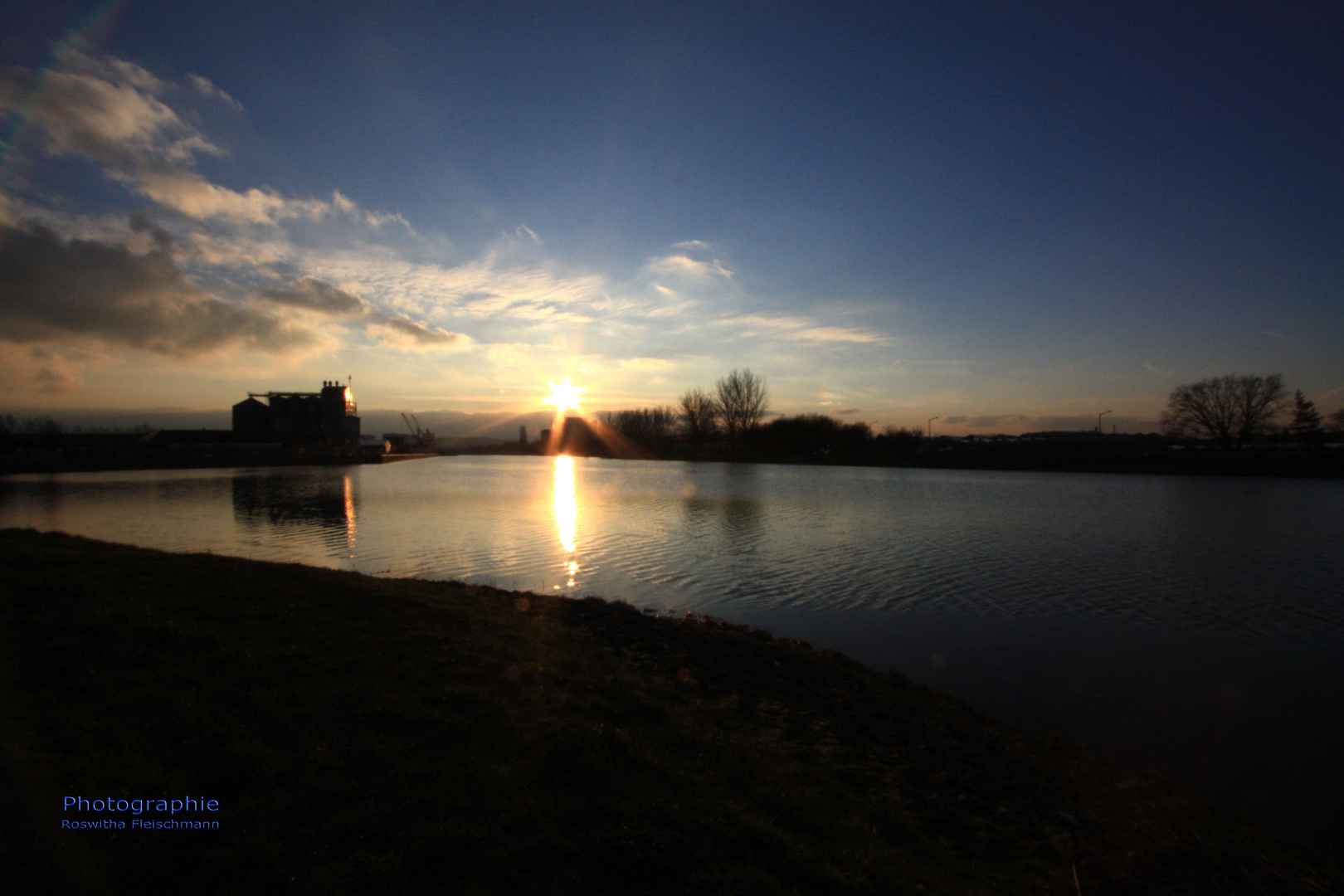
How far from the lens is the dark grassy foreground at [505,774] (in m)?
3.63

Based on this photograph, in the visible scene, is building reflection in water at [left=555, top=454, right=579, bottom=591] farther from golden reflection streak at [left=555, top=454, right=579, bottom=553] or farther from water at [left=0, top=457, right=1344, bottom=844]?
water at [left=0, top=457, right=1344, bottom=844]

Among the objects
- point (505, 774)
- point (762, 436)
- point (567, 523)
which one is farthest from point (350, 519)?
point (762, 436)

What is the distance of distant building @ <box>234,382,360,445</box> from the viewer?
12262cm

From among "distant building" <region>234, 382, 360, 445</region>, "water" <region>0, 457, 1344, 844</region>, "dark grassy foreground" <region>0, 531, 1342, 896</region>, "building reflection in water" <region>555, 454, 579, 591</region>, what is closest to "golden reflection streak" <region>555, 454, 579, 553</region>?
"building reflection in water" <region>555, 454, 579, 591</region>

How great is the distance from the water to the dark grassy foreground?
203 cm

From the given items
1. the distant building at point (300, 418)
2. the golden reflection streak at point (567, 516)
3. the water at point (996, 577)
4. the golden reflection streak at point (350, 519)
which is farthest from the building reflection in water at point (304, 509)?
the distant building at point (300, 418)

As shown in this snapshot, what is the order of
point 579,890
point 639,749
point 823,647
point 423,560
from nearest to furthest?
point 579,890, point 639,749, point 823,647, point 423,560

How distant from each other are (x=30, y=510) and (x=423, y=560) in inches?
1071

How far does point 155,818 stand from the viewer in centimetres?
374

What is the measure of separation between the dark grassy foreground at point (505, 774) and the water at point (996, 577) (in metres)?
2.03

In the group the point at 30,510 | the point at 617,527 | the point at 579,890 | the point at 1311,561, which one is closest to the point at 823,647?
the point at 579,890

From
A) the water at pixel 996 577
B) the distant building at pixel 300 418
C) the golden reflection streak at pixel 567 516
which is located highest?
the distant building at pixel 300 418

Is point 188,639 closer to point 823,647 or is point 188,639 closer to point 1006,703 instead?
point 823,647

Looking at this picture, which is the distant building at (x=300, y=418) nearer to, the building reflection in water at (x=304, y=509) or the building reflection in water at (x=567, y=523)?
the building reflection in water at (x=304, y=509)
